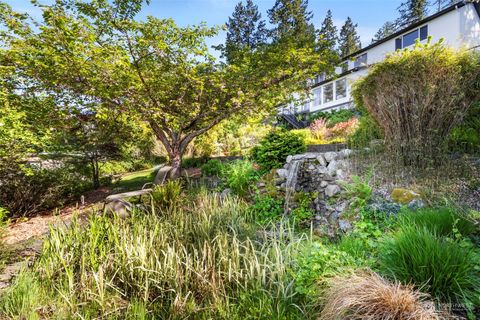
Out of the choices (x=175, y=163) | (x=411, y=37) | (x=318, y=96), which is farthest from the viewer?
(x=318, y=96)

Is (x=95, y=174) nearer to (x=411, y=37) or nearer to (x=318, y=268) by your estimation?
(x=318, y=268)

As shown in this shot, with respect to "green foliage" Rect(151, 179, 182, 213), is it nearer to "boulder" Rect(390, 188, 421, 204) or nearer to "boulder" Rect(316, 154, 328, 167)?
"boulder" Rect(316, 154, 328, 167)

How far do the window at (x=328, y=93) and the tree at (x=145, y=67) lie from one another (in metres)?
16.0

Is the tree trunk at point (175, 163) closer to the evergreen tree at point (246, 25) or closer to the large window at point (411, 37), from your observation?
the large window at point (411, 37)

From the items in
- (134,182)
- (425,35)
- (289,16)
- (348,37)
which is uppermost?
(348,37)

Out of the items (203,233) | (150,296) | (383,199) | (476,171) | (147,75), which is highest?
(147,75)

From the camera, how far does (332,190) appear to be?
445 cm

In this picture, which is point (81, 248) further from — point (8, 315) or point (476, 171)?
point (476, 171)

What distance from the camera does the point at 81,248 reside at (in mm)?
2822

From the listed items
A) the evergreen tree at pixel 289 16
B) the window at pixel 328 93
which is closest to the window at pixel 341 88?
the window at pixel 328 93

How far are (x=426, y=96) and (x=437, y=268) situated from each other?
303 centimetres

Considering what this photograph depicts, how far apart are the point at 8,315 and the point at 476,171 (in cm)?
580

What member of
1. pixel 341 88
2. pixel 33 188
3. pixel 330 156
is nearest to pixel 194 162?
pixel 33 188

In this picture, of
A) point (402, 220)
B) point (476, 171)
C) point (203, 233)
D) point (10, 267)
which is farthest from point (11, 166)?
point (476, 171)
